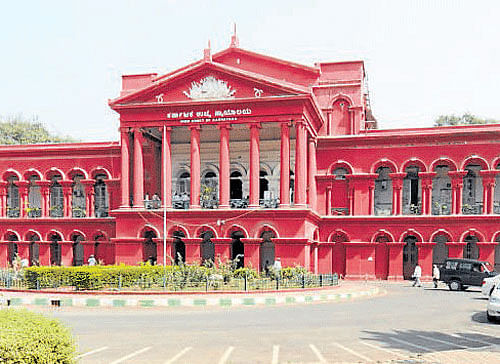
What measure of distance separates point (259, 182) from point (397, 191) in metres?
8.73

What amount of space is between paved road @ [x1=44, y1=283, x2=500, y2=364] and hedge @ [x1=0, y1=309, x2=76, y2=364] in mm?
3618

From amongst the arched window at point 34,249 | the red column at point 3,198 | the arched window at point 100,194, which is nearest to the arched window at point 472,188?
the arched window at point 100,194

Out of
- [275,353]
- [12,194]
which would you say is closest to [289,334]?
[275,353]

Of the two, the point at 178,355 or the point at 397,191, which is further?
the point at 397,191

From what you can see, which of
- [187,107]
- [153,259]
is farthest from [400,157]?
[153,259]

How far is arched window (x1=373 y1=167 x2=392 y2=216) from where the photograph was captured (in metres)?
34.7

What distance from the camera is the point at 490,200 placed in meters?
32.4

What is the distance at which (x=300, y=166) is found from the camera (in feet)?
97.1

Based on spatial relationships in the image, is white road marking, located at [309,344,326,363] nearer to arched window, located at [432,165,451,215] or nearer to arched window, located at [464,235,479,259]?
arched window, located at [432,165,451,215]

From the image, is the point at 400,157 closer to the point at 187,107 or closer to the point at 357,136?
the point at 357,136

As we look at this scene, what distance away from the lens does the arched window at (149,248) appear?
31.7 meters

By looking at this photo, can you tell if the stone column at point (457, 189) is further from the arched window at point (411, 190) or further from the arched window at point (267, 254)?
the arched window at point (267, 254)

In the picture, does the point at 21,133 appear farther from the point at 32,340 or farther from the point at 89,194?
the point at 32,340

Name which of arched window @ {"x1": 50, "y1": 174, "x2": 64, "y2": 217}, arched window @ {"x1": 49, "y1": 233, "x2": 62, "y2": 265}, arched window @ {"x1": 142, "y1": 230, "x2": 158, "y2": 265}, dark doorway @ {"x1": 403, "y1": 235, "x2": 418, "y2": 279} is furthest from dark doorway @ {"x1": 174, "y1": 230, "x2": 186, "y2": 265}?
dark doorway @ {"x1": 403, "y1": 235, "x2": 418, "y2": 279}
